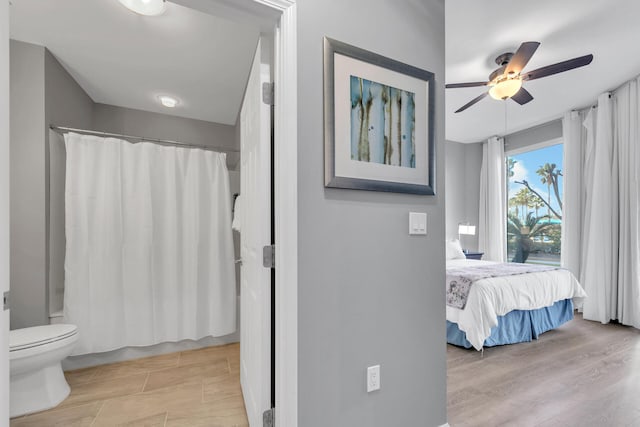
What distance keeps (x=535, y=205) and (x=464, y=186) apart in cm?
126

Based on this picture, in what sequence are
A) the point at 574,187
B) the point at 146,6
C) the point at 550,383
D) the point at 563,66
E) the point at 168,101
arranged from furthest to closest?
the point at 574,187 → the point at 168,101 → the point at 563,66 → the point at 550,383 → the point at 146,6

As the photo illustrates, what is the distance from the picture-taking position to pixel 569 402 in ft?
6.42

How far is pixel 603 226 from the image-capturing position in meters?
3.58

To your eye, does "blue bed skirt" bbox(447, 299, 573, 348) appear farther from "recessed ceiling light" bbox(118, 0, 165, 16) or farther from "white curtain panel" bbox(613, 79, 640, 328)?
"recessed ceiling light" bbox(118, 0, 165, 16)

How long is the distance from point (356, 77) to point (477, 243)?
543 cm

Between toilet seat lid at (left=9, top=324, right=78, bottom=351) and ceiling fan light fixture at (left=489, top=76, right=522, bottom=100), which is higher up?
ceiling fan light fixture at (left=489, top=76, right=522, bottom=100)

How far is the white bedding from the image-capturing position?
2578 mm

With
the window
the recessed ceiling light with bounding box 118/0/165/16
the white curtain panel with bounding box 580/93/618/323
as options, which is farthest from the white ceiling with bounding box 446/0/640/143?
the recessed ceiling light with bounding box 118/0/165/16

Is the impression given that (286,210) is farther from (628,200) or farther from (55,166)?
(628,200)

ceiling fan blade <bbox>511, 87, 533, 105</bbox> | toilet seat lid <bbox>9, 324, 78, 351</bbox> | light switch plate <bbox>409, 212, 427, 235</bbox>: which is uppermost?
ceiling fan blade <bbox>511, 87, 533, 105</bbox>

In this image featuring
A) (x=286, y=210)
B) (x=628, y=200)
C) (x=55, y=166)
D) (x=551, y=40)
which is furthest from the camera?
(x=628, y=200)

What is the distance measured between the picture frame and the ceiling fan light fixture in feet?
5.07

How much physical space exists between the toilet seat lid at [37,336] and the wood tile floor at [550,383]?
99.7 inches

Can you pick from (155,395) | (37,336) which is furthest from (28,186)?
(155,395)
